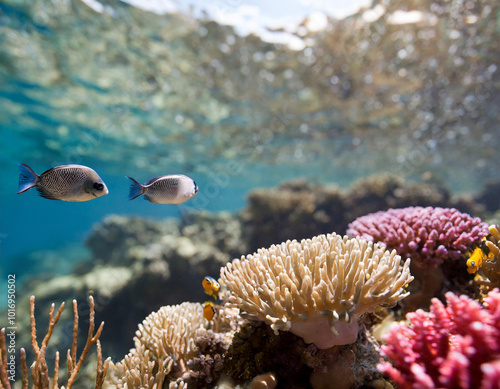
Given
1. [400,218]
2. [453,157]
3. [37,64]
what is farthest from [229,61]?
[453,157]

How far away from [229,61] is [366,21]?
579cm

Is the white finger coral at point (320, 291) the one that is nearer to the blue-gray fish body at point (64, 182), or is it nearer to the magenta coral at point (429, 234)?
the magenta coral at point (429, 234)

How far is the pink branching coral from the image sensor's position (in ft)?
3.97

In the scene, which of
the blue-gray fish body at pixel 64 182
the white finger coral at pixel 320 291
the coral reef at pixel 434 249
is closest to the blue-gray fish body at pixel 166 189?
the blue-gray fish body at pixel 64 182

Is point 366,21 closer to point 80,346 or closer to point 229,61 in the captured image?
point 229,61

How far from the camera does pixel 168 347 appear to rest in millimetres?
2750

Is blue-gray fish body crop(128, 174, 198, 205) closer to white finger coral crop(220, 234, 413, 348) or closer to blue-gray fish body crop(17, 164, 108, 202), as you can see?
blue-gray fish body crop(17, 164, 108, 202)

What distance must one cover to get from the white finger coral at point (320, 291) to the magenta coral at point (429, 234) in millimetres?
1072

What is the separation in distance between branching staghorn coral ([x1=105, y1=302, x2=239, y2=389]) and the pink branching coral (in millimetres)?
1698

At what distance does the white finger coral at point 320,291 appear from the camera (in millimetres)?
1912

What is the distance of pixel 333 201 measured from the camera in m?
9.93

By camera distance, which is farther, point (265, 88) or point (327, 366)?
point (265, 88)

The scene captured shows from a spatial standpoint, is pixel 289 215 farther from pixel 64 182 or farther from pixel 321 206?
pixel 64 182

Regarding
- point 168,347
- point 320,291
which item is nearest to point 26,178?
point 168,347
